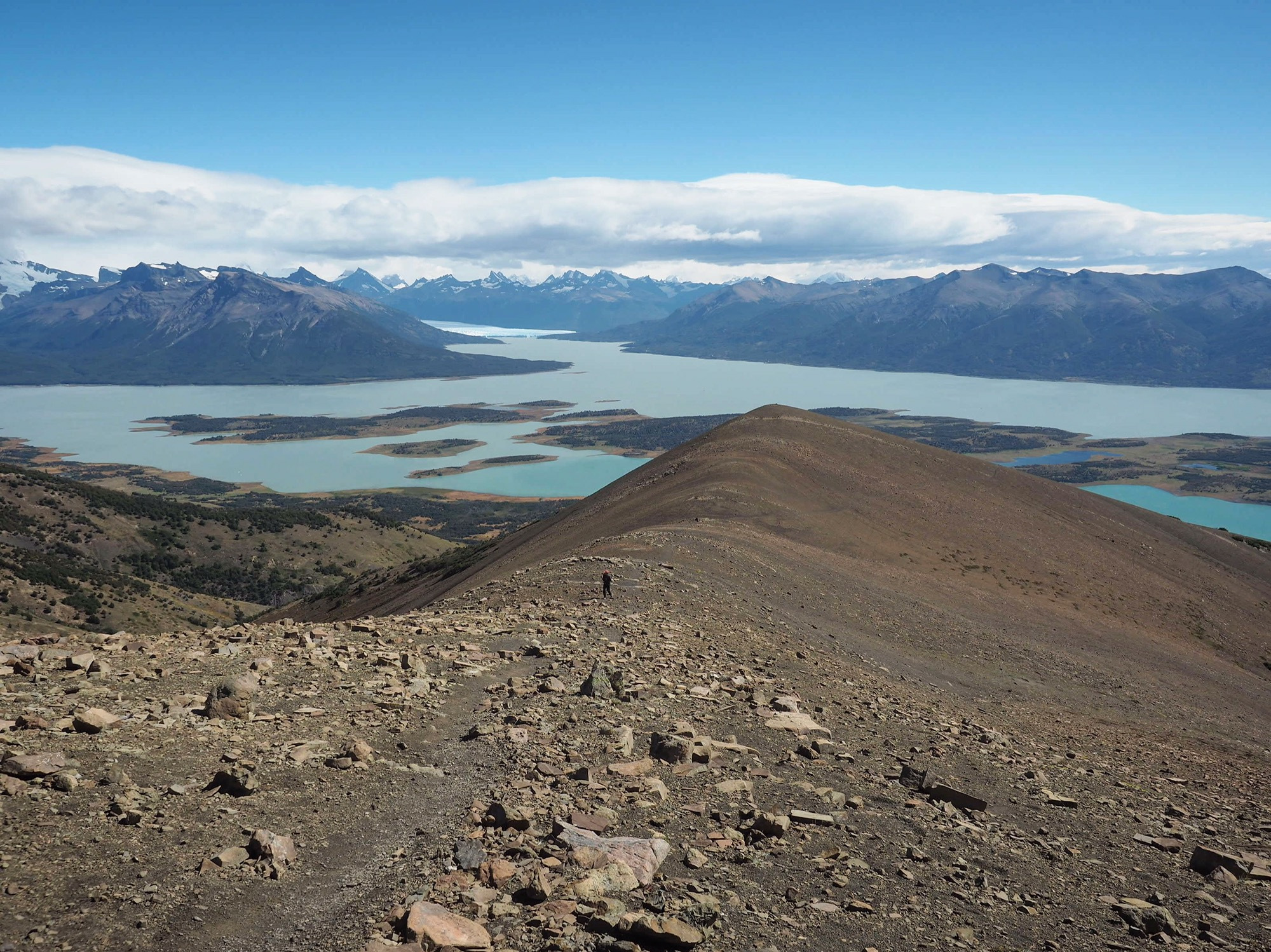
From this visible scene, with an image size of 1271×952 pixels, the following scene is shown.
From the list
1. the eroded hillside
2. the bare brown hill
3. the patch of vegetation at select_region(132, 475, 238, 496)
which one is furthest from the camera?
the patch of vegetation at select_region(132, 475, 238, 496)

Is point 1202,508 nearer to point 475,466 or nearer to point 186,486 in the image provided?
point 475,466

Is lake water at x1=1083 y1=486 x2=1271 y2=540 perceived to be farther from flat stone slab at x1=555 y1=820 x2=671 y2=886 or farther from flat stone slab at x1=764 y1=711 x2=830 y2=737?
flat stone slab at x1=555 y1=820 x2=671 y2=886

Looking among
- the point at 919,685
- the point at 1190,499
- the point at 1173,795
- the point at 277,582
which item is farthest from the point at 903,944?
the point at 1190,499

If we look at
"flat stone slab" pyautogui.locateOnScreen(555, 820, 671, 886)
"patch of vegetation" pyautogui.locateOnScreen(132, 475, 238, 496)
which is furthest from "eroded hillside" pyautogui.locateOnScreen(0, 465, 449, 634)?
"patch of vegetation" pyautogui.locateOnScreen(132, 475, 238, 496)

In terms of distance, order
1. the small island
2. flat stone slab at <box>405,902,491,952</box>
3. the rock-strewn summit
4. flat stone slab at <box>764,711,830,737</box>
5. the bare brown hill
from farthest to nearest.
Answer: the small island → the bare brown hill → flat stone slab at <box>764,711,830,737</box> → the rock-strewn summit → flat stone slab at <box>405,902,491,952</box>

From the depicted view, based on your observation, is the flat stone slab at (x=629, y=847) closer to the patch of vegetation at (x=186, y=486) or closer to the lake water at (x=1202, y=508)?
the lake water at (x=1202, y=508)

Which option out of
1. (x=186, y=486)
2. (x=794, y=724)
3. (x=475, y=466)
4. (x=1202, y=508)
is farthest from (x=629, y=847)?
(x=475, y=466)
